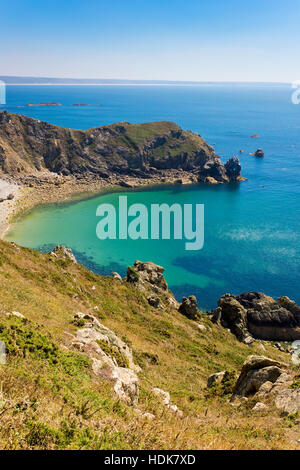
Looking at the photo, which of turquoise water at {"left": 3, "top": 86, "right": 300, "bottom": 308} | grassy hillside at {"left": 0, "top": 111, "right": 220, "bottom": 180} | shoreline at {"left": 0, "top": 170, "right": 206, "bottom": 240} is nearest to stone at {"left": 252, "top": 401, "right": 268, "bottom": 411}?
turquoise water at {"left": 3, "top": 86, "right": 300, "bottom": 308}

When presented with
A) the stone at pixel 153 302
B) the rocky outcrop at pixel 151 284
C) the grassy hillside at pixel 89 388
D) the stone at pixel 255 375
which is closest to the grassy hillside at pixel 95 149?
the rocky outcrop at pixel 151 284

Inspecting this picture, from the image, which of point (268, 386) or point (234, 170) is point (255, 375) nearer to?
point (268, 386)

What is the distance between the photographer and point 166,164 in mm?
173875

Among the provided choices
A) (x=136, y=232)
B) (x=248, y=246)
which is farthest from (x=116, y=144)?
(x=248, y=246)

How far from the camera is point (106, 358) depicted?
Answer: 58.1ft

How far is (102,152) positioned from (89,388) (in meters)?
171

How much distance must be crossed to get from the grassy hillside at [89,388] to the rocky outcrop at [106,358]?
646 millimetres

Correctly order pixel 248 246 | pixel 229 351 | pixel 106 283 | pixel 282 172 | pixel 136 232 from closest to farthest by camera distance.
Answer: pixel 229 351
pixel 106 283
pixel 248 246
pixel 136 232
pixel 282 172

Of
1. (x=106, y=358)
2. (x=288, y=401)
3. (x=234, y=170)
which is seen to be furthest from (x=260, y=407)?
(x=234, y=170)

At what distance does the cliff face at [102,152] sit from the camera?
161 meters

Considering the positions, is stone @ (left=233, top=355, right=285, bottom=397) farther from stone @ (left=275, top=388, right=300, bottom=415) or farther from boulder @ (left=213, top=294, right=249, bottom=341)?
boulder @ (left=213, top=294, right=249, bottom=341)

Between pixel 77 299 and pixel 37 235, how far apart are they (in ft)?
235
